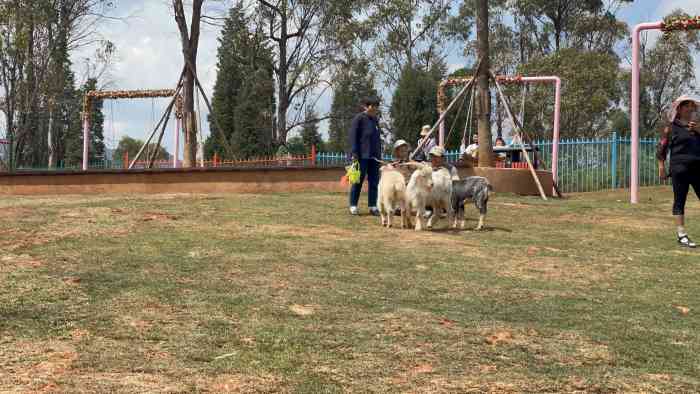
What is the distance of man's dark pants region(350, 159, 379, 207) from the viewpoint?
11.7 meters

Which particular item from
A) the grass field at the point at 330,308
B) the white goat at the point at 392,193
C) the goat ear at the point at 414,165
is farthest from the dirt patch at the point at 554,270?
the white goat at the point at 392,193

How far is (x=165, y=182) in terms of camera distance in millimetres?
15891

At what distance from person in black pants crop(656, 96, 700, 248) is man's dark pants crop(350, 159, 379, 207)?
4.22 meters

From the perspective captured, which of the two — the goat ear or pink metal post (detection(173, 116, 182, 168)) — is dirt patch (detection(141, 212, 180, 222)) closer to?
the goat ear

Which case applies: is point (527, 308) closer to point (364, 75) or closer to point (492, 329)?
point (492, 329)

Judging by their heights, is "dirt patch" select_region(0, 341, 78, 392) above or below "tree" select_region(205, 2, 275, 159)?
below

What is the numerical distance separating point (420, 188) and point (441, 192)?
36 centimetres

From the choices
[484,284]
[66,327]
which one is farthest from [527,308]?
[66,327]

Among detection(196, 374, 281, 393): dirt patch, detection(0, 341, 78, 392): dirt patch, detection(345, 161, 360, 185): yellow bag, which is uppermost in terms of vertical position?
detection(345, 161, 360, 185): yellow bag

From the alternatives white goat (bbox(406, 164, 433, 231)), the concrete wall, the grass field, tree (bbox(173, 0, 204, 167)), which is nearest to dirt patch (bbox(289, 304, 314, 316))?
the grass field

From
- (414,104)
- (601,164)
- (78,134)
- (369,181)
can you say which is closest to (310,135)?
(414,104)

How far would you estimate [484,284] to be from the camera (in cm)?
707

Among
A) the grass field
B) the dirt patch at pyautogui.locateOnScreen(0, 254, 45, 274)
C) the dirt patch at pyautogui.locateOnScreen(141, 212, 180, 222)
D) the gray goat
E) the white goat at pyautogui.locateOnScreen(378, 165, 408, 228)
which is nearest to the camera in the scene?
the grass field

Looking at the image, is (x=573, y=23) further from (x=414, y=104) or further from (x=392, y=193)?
(x=392, y=193)
